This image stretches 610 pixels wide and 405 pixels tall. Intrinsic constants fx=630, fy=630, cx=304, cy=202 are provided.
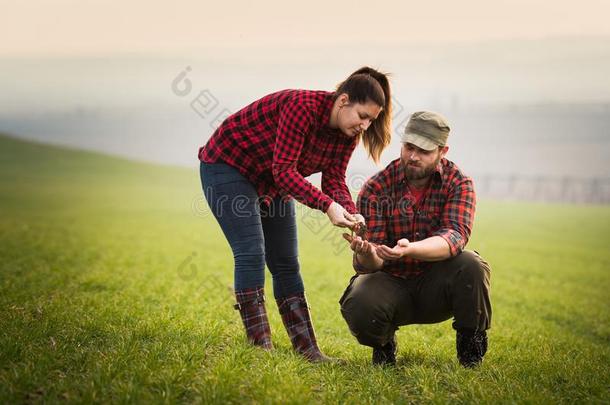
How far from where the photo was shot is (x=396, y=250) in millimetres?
4645

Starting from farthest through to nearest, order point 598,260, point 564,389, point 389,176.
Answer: point 598,260
point 389,176
point 564,389

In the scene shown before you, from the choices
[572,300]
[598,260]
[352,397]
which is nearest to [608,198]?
[598,260]

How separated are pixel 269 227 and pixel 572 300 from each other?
8818 mm

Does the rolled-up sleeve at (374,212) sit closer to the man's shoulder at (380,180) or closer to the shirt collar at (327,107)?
the man's shoulder at (380,180)

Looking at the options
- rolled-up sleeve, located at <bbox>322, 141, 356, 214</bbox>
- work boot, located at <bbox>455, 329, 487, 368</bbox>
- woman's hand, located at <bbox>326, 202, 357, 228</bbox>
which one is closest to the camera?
woman's hand, located at <bbox>326, 202, 357, 228</bbox>

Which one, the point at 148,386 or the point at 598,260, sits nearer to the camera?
the point at 148,386

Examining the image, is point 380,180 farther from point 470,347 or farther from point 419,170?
point 470,347

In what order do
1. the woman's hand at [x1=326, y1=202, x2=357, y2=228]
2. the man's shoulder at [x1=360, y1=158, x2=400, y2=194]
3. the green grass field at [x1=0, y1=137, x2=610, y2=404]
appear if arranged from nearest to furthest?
1. the green grass field at [x1=0, y1=137, x2=610, y2=404]
2. the woman's hand at [x1=326, y1=202, x2=357, y2=228]
3. the man's shoulder at [x1=360, y1=158, x2=400, y2=194]

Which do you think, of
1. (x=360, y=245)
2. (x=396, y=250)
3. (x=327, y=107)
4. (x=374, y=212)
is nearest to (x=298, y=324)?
(x=360, y=245)

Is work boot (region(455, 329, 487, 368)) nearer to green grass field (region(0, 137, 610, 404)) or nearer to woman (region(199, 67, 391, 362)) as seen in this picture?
green grass field (region(0, 137, 610, 404))

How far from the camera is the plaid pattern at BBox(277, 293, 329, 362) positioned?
5504mm

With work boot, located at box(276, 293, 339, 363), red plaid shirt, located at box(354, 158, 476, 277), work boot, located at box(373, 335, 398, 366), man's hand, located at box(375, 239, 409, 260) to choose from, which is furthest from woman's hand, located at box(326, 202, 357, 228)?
work boot, located at box(373, 335, 398, 366)

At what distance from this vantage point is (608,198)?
57.2 metres

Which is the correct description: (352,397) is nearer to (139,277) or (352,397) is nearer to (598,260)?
(139,277)
